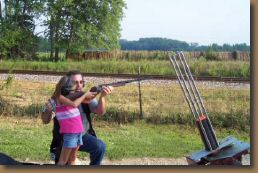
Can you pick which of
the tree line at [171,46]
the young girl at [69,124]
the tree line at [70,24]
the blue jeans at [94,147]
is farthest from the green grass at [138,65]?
the blue jeans at [94,147]

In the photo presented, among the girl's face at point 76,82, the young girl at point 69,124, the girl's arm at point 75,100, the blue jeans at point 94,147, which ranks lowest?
the blue jeans at point 94,147

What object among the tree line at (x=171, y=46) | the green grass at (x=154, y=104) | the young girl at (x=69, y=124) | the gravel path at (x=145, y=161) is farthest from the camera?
the green grass at (x=154, y=104)

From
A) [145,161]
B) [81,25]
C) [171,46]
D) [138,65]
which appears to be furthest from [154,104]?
[171,46]

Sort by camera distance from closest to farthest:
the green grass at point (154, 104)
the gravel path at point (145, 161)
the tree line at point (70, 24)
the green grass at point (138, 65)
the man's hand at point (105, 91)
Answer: the man's hand at point (105, 91) → the gravel path at point (145, 161) → the tree line at point (70, 24) → the green grass at point (138, 65) → the green grass at point (154, 104)

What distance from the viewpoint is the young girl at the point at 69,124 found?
3998 mm

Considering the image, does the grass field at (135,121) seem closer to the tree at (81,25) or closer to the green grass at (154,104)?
the green grass at (154,104)

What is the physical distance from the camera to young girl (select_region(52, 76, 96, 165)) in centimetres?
400

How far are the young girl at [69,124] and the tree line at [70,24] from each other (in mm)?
1372

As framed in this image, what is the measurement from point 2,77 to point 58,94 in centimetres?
323

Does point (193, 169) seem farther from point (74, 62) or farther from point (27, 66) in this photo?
point (27, 66)

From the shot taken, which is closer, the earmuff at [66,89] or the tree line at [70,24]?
the earmuff at [66,89]

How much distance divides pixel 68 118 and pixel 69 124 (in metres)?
0.06

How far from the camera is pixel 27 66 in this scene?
6070 millimetres

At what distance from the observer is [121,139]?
20.0ft
